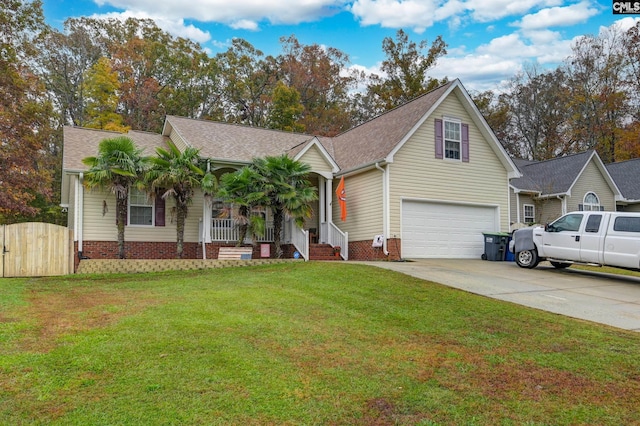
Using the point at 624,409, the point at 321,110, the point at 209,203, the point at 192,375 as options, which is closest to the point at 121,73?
the point at 321,110

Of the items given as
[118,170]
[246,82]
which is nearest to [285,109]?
[246,82]

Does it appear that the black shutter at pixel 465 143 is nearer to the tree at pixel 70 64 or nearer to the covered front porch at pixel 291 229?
the covered front porch at pixel 291 229

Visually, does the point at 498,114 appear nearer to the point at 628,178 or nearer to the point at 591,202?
the point at 628,178

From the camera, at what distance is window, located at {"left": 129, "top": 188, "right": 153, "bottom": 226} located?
1705 centimetres

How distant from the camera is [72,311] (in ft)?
26.5

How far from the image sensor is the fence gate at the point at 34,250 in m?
14.3

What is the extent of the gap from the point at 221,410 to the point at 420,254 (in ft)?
45.0

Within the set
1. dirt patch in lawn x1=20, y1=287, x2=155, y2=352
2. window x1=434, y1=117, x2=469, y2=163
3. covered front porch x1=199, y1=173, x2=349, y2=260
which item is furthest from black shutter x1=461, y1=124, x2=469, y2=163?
dirt patch in lawn x1=20, y1=287, x2=155, y2=352

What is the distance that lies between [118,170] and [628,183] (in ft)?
92.9

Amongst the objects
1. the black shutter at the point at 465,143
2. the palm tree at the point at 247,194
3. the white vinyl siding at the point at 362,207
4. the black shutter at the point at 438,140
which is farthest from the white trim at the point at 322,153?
the black shutter at the point at 465,143

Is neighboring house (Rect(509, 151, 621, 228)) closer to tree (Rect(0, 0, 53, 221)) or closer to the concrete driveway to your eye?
the concrete driveway

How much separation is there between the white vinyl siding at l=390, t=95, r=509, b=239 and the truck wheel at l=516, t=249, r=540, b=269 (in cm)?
357

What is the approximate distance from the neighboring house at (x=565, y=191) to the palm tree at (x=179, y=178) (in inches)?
631

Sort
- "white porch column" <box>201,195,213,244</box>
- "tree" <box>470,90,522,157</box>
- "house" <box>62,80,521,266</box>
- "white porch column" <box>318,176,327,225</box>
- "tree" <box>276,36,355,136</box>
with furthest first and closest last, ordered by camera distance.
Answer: "tree" <box>470,90,522,157</box>
"tree" <box>276,36,355,136</box>
"white porch column" <box>318,176,327,225</box>
"white porch column" <box>201,195,213,244</box>
"house" <box>62,80,521,266</box>
